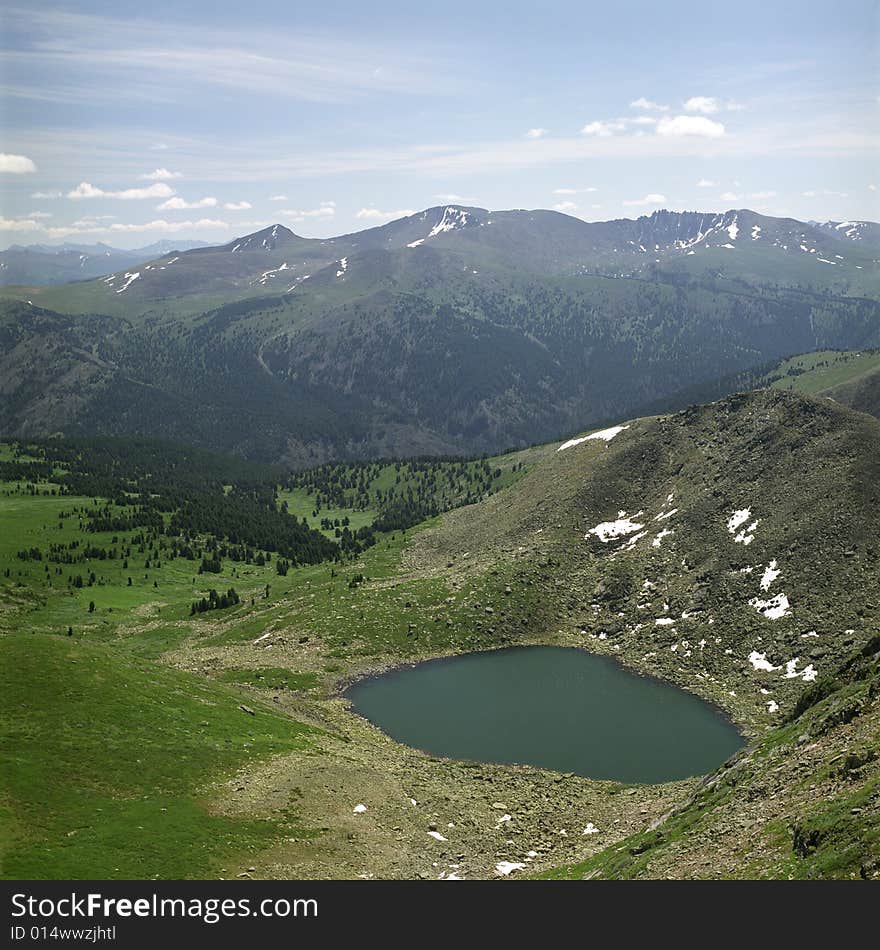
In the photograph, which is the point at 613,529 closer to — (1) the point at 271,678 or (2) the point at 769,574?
(2) the point at 769,574

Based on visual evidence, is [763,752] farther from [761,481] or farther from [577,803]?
[761,481]

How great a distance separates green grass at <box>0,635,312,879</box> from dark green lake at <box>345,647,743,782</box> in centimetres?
1773

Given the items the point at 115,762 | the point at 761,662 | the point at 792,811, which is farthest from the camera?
the point at 761,662

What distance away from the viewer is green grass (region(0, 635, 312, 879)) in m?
44.1

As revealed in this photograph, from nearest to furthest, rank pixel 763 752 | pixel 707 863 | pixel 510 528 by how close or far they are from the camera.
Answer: pixel 707 863, pixel 763 752, pixel 510 528

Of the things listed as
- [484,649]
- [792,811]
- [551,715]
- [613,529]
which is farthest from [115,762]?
[613,529]

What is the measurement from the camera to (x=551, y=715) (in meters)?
87.6

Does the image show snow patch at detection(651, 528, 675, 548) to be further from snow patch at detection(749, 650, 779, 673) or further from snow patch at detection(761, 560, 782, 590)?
snow patch at detection(749, 650, 779, 673)

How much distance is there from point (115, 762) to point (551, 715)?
4893 centimetres

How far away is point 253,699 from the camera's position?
8375cm
